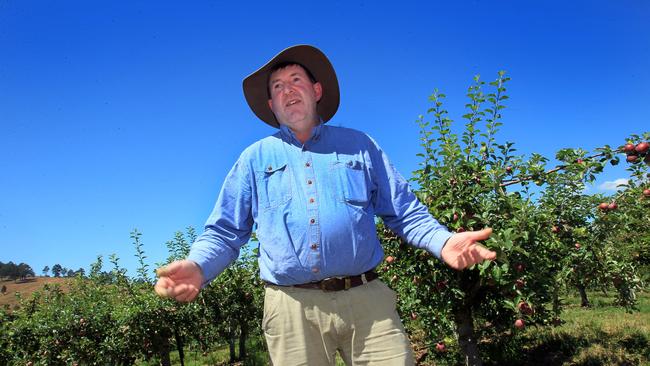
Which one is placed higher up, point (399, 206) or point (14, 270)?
point (14, 270)

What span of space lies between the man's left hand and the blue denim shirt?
3.1 inches

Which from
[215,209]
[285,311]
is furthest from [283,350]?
[215,209]

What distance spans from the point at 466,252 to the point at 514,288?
240cm

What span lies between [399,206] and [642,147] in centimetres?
326

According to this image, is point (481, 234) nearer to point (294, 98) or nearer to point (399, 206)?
point (399, 206)

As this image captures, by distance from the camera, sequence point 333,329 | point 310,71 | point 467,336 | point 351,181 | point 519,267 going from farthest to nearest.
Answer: point 467,336 < point 519,267 < point 310,71 < point 351,181 < point 333,329

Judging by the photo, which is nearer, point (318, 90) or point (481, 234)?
point (481, 234)

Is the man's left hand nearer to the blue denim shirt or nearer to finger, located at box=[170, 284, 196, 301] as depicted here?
the blue denim shirt

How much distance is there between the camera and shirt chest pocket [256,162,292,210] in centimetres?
210

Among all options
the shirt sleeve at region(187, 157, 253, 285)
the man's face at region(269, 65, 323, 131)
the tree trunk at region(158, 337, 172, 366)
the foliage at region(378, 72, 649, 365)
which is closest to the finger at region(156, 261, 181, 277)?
the shirt sleeve at region(187, 157, 253, 285)

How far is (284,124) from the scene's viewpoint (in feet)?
7.66

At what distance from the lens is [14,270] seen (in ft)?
284

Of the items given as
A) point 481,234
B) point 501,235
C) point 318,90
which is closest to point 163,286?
point 481,234

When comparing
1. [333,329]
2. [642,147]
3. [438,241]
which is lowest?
[333,329]
